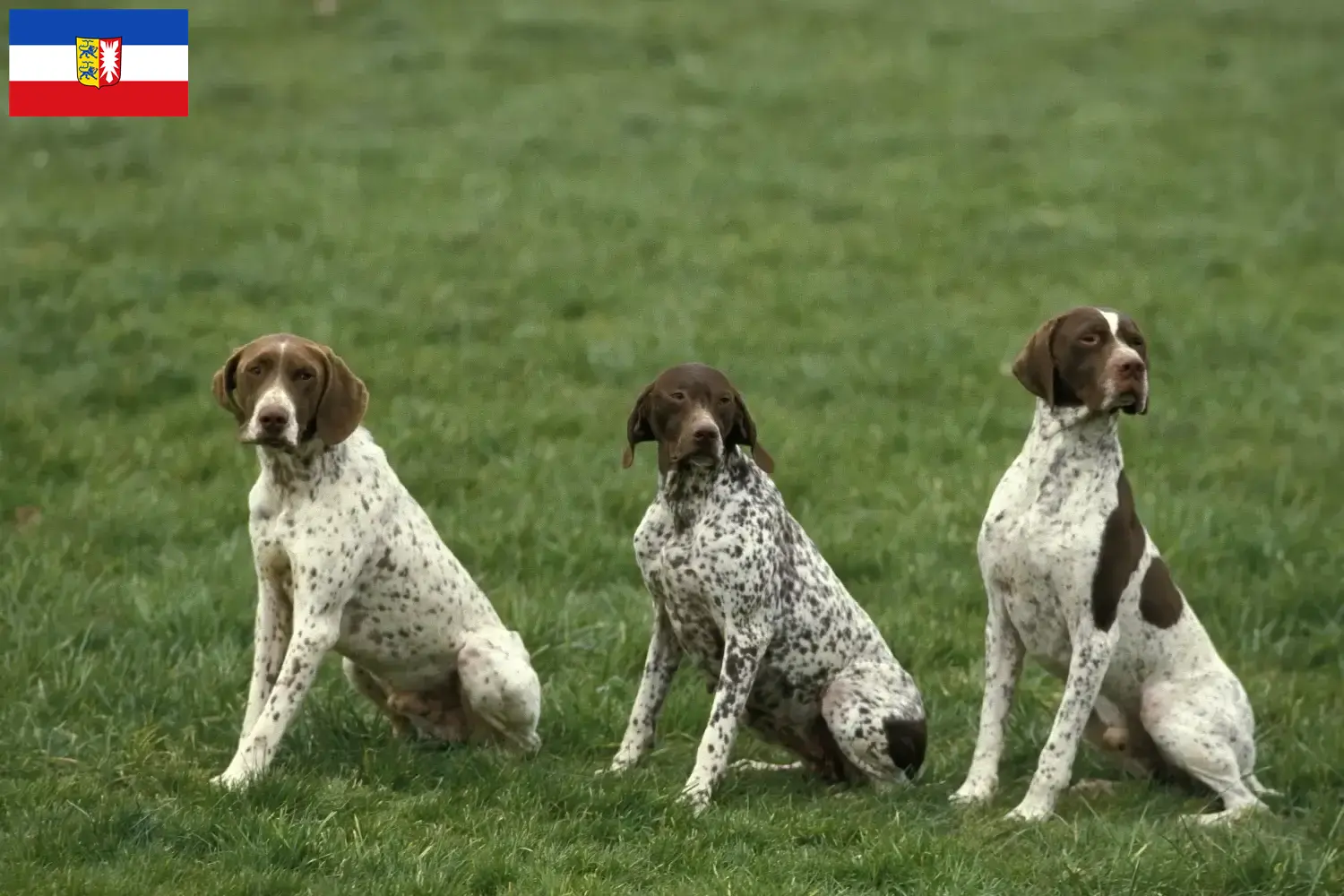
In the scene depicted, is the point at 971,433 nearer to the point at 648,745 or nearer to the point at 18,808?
the point at 648,745

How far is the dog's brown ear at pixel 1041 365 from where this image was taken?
5.99 m

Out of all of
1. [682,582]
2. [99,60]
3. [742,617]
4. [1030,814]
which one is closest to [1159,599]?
[1030,814]

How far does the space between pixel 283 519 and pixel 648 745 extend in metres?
1.46

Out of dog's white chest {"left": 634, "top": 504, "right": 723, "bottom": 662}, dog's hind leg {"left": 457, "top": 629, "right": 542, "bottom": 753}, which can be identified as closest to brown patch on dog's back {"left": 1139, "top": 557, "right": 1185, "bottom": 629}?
dog's white chest {"left": 634, "top": 504, "right": 723, "bottom": 662}

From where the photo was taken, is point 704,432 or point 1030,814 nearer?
point 704,432

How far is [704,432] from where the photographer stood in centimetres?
582

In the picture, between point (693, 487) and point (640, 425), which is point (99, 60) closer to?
point (640, 425)

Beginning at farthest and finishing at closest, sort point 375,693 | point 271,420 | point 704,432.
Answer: point 375,693 → point 704,432 → point 271,420

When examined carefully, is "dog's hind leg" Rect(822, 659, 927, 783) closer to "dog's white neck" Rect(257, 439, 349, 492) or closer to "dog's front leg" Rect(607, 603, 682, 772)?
"dog's front leg" Rect(607, 603, 682, 772)

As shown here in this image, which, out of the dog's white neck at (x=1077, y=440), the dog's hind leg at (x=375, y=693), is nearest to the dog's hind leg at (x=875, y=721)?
the dog's white neck at (x=1077, y=440)

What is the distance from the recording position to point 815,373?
439 inches

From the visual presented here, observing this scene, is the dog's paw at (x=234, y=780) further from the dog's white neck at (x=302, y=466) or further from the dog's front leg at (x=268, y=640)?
the dog's white neck at (x=302, y=466)

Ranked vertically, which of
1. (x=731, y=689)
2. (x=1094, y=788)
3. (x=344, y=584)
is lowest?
(x=1094, y=788)

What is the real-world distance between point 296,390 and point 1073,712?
2.68 metres
